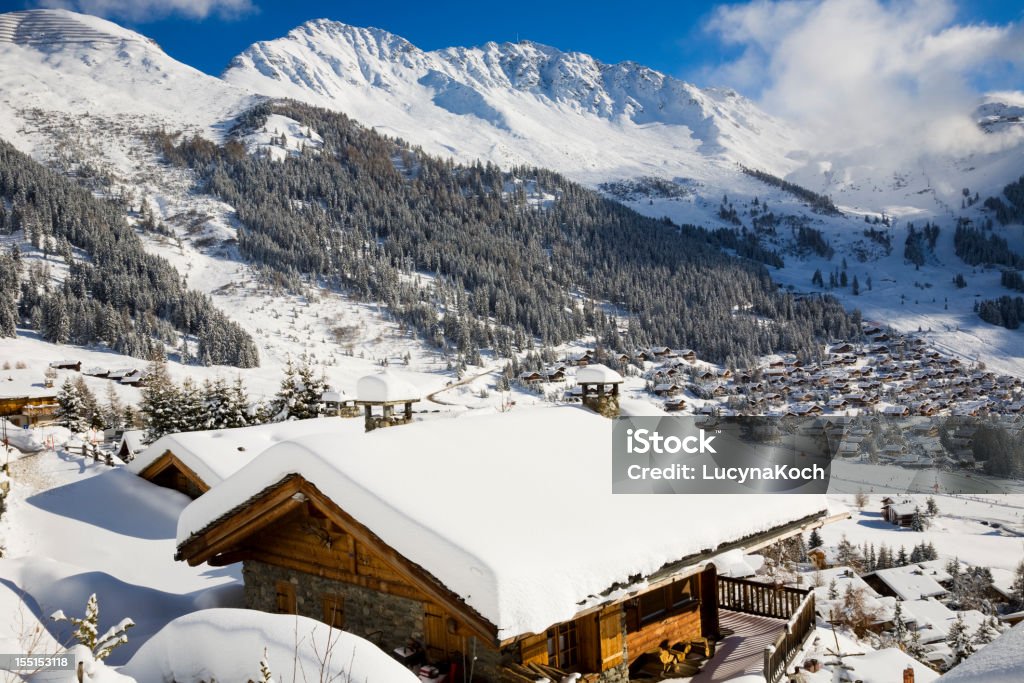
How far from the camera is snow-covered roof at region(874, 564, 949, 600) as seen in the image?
39.3 metres

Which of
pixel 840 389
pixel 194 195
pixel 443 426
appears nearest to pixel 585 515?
pixel 443 426

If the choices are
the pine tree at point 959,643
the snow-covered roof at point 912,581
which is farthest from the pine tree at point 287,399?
the snow-covered roof at point 912,581

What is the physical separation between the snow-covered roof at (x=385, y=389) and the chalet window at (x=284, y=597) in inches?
331

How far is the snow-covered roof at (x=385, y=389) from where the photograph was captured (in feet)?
56.6

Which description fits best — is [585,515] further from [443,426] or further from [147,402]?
[147,402]

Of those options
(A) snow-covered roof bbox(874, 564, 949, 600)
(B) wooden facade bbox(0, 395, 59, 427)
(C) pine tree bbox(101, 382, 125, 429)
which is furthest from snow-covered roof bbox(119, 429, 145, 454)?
(A) snow-covered roof bbox(874, 564, 949, 600)

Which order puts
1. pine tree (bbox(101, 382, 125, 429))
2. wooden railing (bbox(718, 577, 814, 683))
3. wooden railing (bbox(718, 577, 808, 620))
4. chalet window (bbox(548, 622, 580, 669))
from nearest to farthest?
chalet window (bbox(548, 622, 580, 669)), wooden railing (bbox(718, 577, 814, 683)), wooden railing (bbox(718, 577, 808, 620)), pine tree (bbox(101, 382, 125, 429))

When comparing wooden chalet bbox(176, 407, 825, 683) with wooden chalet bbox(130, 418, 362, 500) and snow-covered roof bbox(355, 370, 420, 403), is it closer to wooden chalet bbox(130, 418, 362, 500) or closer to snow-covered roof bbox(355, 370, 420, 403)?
snow-covered roof bbox(355, 370, 420, 403)

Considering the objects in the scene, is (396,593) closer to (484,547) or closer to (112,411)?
(484,547)

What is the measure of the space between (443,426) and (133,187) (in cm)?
16888

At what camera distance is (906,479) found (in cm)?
6172

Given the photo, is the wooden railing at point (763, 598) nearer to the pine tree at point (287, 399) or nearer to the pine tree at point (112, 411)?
the pine tree at point (287, 399)

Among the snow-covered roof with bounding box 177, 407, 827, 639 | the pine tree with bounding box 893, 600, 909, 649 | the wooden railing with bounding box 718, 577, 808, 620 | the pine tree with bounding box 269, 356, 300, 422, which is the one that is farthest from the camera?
the pine tree with bounding box 269, 356, 300, 422

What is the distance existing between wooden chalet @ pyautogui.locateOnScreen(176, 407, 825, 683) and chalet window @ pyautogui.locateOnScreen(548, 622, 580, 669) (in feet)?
0.07
